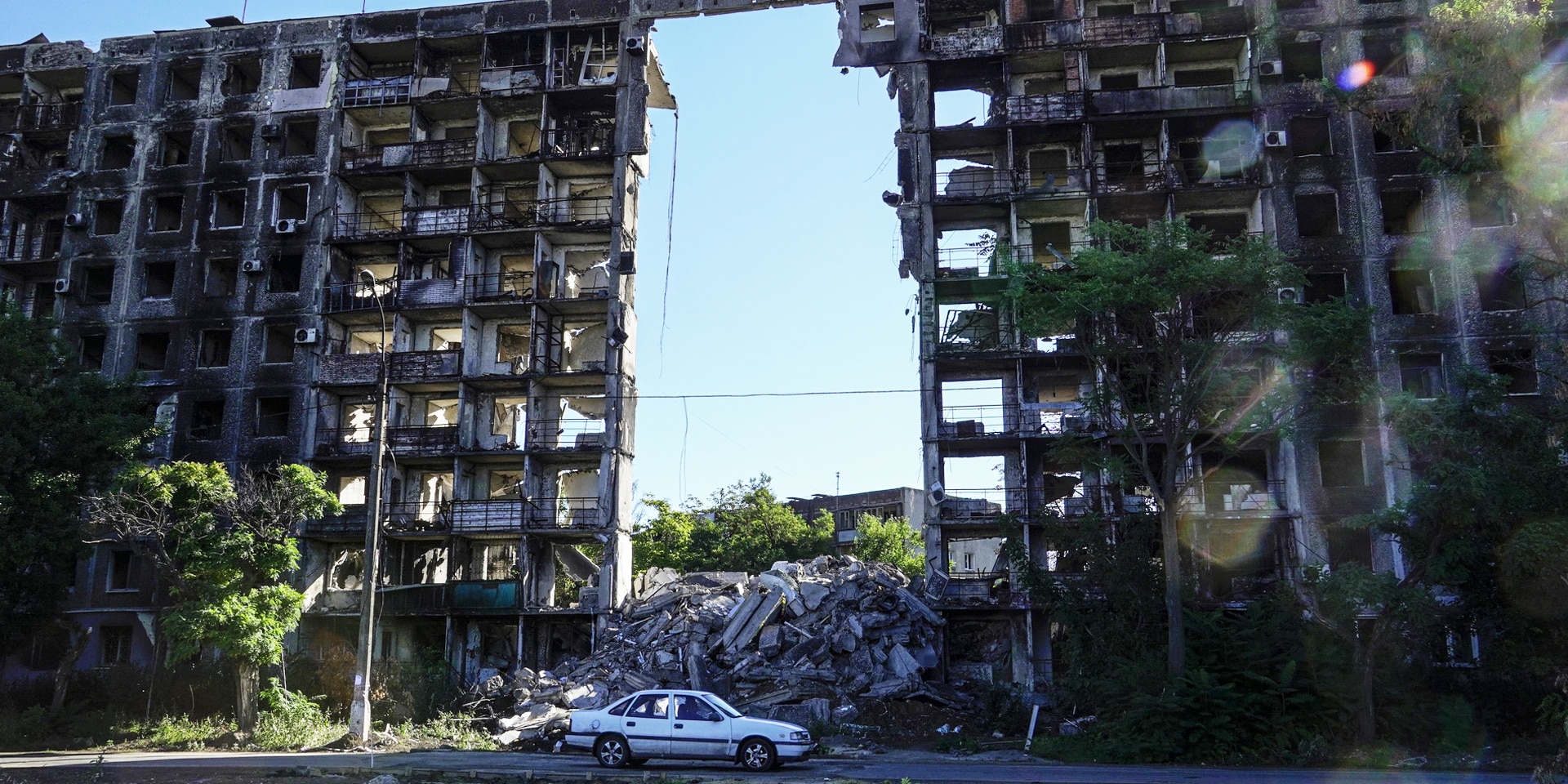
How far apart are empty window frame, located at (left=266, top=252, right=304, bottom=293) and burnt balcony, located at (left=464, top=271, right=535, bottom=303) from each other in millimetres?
6913

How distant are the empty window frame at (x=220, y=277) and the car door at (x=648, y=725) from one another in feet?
98.0

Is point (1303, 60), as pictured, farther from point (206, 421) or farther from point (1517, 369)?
point (206, 421)

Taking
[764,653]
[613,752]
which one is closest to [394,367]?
[764,653]

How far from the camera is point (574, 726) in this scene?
21.4 metres

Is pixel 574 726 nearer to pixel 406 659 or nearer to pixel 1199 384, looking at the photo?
pixel 1199 384

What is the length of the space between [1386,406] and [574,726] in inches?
850

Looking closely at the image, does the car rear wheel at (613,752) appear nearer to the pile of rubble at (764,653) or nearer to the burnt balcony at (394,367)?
the pile of rubble at (764,653)

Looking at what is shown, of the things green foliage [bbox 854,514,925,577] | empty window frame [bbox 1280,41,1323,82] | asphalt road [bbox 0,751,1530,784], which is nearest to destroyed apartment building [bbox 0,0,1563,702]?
empty window frame [bbox 1280,41,1323,82]

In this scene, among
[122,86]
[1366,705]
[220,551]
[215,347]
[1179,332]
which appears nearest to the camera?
[1366,705]

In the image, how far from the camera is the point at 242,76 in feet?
151

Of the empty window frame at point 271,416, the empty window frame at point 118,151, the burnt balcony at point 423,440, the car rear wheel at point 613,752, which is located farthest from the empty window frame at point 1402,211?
the empty window frame at point 118,151

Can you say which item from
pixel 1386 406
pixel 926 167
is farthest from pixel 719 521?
pixel 1386 406

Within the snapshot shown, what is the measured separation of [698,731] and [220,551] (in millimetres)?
15602

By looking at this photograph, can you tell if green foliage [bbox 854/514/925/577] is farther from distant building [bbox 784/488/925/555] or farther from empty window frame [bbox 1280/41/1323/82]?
empty window frame [bbox 1280/41/1323/82]
